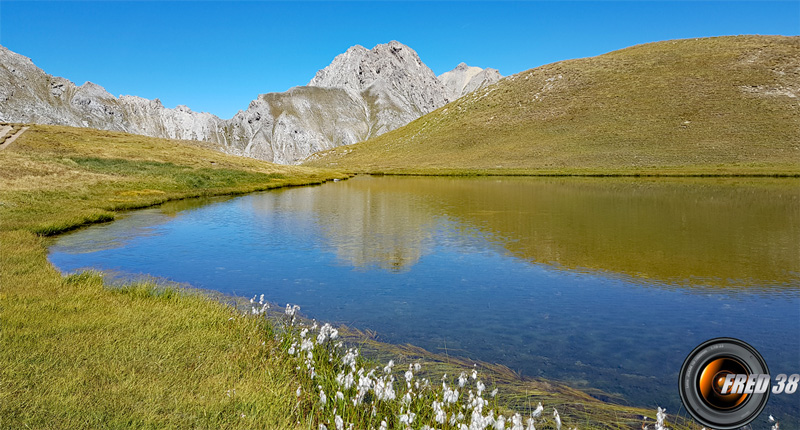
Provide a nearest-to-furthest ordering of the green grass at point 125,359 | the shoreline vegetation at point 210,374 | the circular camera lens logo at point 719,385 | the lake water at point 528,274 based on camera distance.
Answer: the circular camera lens logo at point 719,385 < the green grass at point 125,359 < the shoreline vegetation at point 210,374 < the lake water at point 528,274

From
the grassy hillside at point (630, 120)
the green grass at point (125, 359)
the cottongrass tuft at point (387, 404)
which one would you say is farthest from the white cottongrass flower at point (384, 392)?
the grassy hillside at point (630, 120)

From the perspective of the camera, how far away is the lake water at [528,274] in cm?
1056

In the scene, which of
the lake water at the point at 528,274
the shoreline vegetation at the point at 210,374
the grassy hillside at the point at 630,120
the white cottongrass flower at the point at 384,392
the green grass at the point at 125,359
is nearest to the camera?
the green grass at the point at 125,359

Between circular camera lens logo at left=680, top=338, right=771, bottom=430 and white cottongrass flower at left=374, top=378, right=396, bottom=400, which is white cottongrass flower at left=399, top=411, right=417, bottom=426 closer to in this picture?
white cottongrass flower at left=374, top=378, right=396, bottom=400

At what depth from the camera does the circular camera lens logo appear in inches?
189

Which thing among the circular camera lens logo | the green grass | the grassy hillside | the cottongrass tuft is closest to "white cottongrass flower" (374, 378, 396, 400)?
the cottongrass tuft

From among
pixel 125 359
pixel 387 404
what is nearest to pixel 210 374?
pixel 125 359

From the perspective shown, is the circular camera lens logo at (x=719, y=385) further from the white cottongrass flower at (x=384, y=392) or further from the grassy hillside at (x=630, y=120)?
the grassy hillside at (x=630, y=120)

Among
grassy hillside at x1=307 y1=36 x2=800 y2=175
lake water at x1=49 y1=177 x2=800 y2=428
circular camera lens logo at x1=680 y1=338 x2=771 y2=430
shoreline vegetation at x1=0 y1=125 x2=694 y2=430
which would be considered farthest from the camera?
grassy hillside at x1=307 y1=36 x2=800 y2=175

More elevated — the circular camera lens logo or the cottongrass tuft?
the circular camera lens logo

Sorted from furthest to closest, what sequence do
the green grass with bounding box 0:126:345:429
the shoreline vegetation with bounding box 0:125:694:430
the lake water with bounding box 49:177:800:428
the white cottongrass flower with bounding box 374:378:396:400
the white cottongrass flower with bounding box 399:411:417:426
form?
the lake water with bounding box 49:177:800:428, the white cottongrass flower with bounding box 374:378:396:400, the shoreline vegetation with bounding box 0:125:694:430, the green grass with bounding box 0:126:345:429, the white cottongrass flower with bounding box 399:411:417:426

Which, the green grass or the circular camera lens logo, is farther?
the green grass

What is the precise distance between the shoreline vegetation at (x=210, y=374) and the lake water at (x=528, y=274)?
131 centimetres

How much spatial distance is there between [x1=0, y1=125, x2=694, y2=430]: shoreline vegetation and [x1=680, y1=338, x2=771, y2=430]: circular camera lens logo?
171cm
